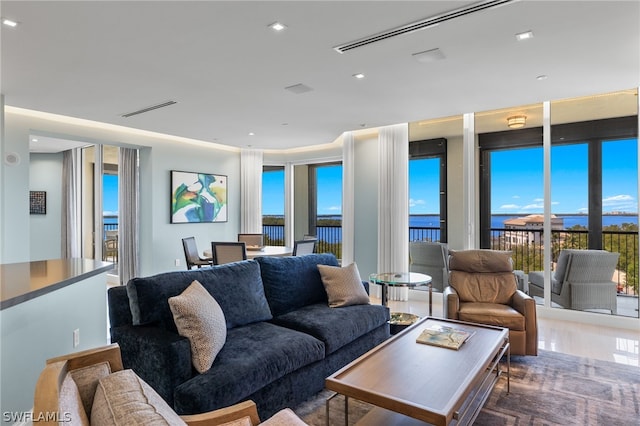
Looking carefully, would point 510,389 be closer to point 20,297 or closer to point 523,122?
point 20,297

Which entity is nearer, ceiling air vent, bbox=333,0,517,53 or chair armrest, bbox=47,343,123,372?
chair armrest, bbox=47,343,123,372

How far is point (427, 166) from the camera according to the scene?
19.3ft

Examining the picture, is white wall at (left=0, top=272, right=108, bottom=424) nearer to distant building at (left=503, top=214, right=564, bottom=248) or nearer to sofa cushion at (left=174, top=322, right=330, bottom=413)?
sofa cushion at (left=174, top=322, right=330, bottom=413)

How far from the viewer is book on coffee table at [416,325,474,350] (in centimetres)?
248

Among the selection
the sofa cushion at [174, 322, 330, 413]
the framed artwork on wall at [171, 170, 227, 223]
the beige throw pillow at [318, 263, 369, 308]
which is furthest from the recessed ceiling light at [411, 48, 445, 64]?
the framed artwork on wall at [171, 170, 227, 223]

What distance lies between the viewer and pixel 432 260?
5.70 m

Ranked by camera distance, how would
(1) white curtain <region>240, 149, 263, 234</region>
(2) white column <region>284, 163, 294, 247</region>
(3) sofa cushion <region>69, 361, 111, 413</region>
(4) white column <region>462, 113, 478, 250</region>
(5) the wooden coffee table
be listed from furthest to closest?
(2) white column <region>284, 163, 294, 247</region> < (1) white curtain <region>240, 149, 263, 234</region> < (4) white column <region>462, 113, 478, 250</region> < (5) the wooden coffee table < (3) sofa cushion <region>69, 361, 111, 413</region>

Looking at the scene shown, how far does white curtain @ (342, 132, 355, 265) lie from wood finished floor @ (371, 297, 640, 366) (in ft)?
10.1

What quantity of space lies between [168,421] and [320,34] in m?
2.55

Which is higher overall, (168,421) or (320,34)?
(320,34)

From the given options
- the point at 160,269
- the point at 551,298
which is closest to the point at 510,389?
the point at 551,298

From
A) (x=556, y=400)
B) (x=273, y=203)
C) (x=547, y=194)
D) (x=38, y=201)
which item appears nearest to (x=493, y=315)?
(x=556, y=400)

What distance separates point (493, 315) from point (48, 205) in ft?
27.3

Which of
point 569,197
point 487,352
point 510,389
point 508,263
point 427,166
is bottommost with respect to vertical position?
point 510,389
